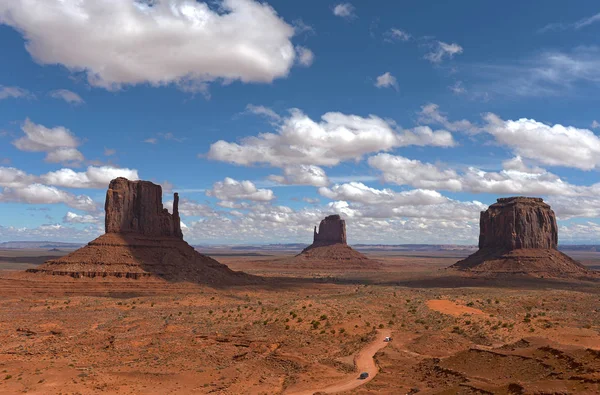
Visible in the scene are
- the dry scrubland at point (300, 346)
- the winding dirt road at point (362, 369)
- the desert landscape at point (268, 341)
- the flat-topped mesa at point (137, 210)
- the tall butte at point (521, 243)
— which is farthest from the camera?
the tall butte at point (521, 243)

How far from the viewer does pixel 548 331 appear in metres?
38.5

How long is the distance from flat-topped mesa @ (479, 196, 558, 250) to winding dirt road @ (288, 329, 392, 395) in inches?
4509

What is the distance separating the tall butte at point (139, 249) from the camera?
3369 inches

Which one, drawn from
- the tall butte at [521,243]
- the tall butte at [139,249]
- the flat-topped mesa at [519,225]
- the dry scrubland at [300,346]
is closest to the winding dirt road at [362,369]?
the dry scrubland at [300,346]

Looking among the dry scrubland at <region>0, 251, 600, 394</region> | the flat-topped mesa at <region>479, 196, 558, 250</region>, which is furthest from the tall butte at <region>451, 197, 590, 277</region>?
the dry scrubland at <region>0, 251, 600, 394</region>

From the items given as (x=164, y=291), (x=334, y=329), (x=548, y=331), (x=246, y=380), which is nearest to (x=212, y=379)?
(x=246, y=380)

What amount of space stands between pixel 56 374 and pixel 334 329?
2135 centimetres

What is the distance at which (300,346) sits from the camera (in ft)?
116

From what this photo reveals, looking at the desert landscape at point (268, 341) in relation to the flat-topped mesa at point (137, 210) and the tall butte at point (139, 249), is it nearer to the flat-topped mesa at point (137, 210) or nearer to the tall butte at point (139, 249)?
the tall butte at point (139, 249)

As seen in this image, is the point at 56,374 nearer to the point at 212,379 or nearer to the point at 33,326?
the point at 212,379

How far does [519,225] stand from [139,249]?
10845 centimetres

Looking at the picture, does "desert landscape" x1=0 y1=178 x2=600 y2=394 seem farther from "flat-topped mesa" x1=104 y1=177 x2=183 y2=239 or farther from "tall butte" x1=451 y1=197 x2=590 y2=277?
"tall butte" x1=451 y1=197 x2=590 y2=277

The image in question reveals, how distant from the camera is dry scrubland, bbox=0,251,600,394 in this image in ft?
83.8

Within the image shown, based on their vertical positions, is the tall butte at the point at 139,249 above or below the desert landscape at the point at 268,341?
above
